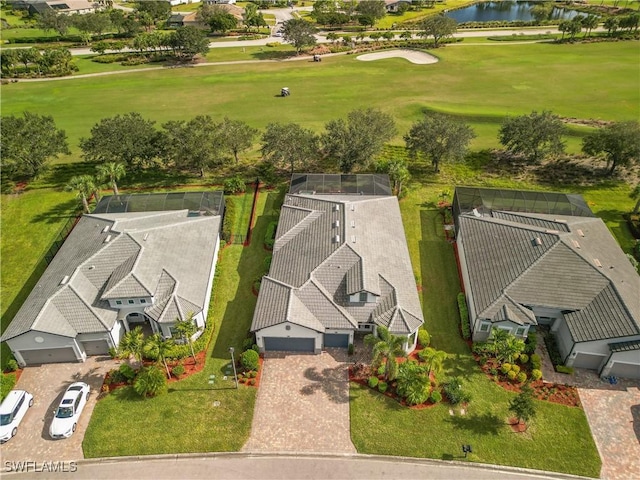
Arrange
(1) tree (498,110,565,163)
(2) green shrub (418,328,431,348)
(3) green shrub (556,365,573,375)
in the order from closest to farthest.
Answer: (3) green shrub (556,365,573,375) → (2) green shrub (418,328,431,348) → (1) tree (498,110,565,163)

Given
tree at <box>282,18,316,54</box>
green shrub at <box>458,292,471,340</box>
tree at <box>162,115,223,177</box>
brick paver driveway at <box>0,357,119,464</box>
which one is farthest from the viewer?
tree at <box>282,18,316,54</box>

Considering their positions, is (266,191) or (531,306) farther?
(266,191)

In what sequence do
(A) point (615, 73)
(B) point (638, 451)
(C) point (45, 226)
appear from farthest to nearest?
(A) point (615, 73) < (C) point (45, 226) < (B) point (638, 451)

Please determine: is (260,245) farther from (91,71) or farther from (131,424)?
(91,71)

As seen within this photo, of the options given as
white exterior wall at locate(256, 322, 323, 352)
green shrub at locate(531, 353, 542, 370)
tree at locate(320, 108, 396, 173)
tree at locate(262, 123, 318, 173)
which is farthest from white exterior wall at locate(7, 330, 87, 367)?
tree at locate(320, 108, 396, 173)

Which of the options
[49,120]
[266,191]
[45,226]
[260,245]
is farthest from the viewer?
[49,120]

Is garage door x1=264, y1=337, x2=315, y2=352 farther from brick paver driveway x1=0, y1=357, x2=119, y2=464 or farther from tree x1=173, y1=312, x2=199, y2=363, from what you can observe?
brick paver driveway x1=0, y1=357, x2=119, y2=464

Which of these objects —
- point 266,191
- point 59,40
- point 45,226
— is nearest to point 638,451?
point 266,191

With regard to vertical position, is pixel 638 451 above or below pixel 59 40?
below
